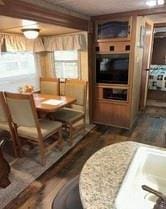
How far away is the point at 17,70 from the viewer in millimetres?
3891

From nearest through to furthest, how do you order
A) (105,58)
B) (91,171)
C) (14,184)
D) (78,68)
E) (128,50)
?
(91,171)
(14,184)
(128,50)
(105,58)
(78,68)

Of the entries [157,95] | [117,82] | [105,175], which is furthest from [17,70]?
[157,95]

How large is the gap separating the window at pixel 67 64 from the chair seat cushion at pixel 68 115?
3.73ft

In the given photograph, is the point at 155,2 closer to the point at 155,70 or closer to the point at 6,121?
the point at 6,121

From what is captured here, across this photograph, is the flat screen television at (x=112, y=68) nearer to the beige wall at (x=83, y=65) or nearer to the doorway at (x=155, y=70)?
the beige wall at (x=83, y=65)

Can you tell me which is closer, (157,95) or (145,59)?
(145,59)

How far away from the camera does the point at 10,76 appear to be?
12.2 feet

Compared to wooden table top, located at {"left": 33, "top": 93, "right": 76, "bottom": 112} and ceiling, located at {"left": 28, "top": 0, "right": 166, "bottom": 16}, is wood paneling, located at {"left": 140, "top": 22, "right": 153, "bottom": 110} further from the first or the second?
wooden table top, located at {"left": 33, "top": 93, "right": 76, "bottom": 112}

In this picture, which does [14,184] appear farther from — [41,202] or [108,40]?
[108,40]

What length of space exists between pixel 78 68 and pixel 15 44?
1411 millimetres

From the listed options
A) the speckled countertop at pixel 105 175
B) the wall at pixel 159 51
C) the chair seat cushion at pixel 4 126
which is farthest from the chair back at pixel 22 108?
the wall at pixel 159 51

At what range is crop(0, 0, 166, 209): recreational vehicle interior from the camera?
1038 mm

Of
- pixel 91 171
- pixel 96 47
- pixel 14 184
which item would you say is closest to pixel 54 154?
pixel 14 184

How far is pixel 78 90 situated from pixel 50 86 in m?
0.74
